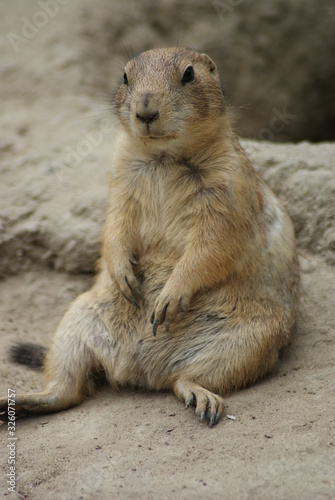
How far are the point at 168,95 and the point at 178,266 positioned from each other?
121 cm

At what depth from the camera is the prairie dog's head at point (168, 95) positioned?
175 inches

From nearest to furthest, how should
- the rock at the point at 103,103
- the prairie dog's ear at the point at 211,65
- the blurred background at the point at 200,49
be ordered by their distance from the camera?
the prairie dog's ear at the point at 211,65 → the rock at the point at 103,103 → the blurred background at the point at 200,49

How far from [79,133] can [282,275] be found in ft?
10.5

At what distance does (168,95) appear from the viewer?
4.52m

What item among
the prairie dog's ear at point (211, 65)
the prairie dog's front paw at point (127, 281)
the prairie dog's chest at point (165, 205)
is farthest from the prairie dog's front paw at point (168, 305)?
the prairie dog's ear at point (211, 65)

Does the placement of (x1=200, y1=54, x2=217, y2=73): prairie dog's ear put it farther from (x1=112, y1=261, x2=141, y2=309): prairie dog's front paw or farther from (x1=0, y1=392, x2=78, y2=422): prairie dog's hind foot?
(x1=0, y1=392, x2=78, y2=422): prairie dog's hind foot

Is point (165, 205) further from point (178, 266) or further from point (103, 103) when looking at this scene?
point (103, 103)

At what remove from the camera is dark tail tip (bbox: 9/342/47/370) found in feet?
17.5

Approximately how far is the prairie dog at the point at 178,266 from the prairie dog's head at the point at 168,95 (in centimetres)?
1

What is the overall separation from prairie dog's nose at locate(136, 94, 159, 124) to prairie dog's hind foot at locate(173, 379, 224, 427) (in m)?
1.86

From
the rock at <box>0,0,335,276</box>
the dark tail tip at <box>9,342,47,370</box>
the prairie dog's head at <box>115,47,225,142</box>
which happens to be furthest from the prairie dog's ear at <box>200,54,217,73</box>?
the dark tail tip at <box>9,342,47,370</box>

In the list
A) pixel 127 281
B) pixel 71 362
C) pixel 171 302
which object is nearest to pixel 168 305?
pixel 171 302

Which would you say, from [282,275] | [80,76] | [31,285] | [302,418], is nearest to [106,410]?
[302,418]

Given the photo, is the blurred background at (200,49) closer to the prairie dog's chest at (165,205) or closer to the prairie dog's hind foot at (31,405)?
the prairie dog's chest at (165,205)
